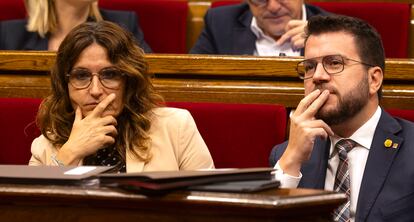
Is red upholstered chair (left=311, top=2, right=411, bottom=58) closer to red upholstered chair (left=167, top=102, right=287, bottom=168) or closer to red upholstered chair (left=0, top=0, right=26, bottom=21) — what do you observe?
red upholstered chair (left=167, top=102, right=287, bottom=168)

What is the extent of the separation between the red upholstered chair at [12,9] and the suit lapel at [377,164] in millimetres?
802

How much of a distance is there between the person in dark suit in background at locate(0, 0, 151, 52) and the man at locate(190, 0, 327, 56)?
11 cm

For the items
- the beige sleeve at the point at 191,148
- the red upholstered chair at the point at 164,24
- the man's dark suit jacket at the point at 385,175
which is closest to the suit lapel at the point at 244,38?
the red upholstered chair at the point at 164,24

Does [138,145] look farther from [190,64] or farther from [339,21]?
[339,21]

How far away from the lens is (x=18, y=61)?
1.15 m

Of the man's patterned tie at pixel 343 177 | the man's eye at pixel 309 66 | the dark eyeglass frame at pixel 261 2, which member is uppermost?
the dark eyeglass frame at pixel 261 2

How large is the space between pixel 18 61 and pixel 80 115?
19 cm

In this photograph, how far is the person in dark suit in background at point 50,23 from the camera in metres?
1.36

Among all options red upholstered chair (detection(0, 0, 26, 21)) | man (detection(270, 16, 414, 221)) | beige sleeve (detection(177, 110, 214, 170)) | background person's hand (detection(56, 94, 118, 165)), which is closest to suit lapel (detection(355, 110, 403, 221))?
man (detection(270, 16, 414, 221))

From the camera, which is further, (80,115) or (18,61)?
(18,61)

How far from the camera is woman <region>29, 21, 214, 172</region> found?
39.0 inches

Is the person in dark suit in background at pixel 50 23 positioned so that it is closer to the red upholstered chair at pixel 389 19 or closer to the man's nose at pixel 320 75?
the red upholstered chair at pixel 389 19

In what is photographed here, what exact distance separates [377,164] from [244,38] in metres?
0.52

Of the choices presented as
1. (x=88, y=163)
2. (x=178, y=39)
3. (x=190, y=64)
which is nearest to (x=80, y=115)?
(x=88, y=163)
